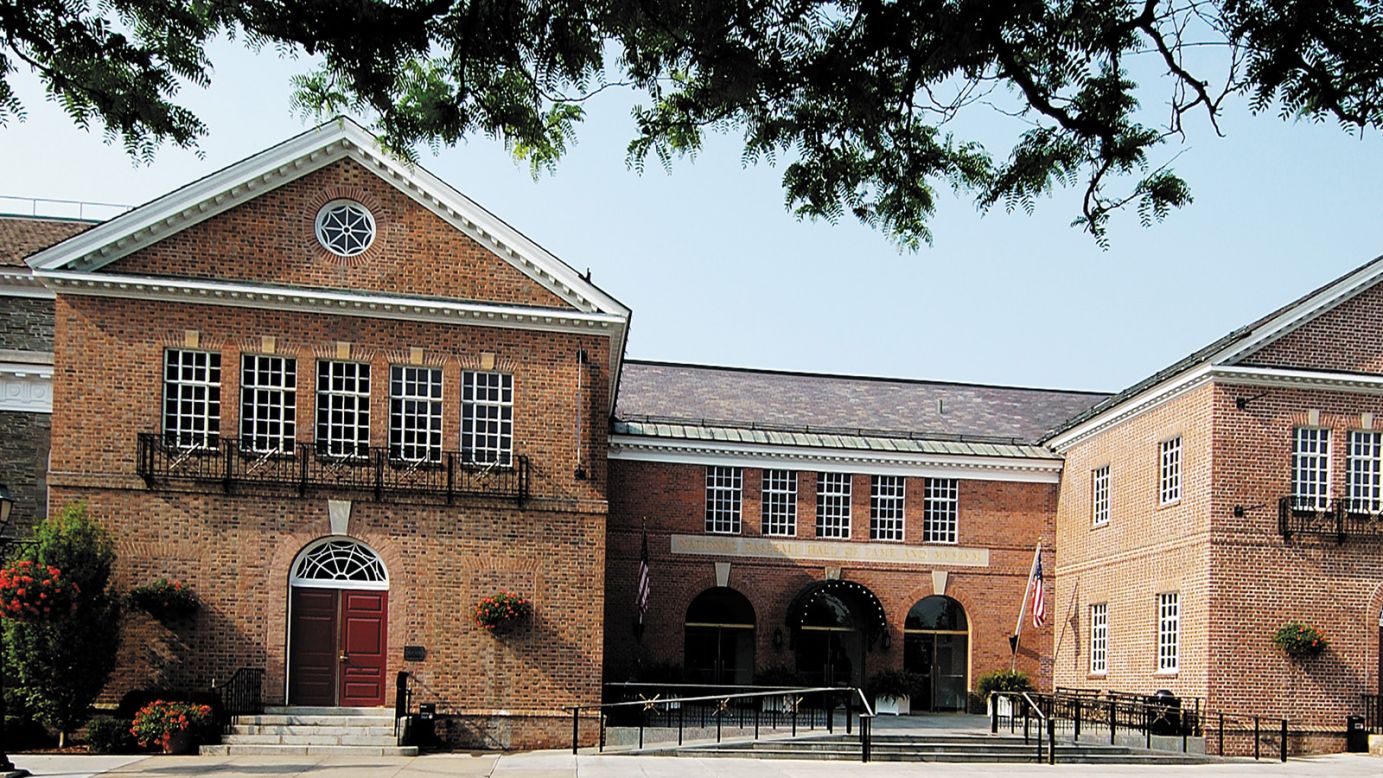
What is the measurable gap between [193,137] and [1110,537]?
27.0 meters

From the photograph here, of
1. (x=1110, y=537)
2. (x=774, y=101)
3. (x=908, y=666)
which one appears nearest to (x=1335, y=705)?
(x=1110, y=537)

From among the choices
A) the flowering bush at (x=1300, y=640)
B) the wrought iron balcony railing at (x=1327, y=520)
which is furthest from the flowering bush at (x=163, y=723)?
the wrought iron balcony railing at (x=1327, y=520)

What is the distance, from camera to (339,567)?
25.8 metres

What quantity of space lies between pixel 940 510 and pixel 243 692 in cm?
1658

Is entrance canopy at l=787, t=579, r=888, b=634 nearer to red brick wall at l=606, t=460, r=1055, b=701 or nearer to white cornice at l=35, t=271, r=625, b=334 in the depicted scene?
red brick wall at l=606, t=460, r=1055, b=701

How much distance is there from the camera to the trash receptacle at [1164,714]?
26.5m

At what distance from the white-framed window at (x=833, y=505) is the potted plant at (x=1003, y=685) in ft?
14.6

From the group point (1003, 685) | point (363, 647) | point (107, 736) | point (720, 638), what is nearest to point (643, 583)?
point (720, 638)

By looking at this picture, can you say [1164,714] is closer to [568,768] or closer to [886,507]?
[886,507]

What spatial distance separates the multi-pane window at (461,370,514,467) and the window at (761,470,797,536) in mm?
9001

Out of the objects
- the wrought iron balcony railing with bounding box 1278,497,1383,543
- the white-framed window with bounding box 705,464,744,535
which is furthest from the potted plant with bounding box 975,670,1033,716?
the wrought iron balcony railing with bounding box 1278,497,1383,543

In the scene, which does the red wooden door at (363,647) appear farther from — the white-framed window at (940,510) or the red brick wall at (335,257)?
the white-framed window at (940,510)

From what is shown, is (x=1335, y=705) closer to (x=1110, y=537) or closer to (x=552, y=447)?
(x=1110, y=537)

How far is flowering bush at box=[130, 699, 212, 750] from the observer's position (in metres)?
A: 22.8
